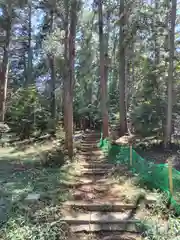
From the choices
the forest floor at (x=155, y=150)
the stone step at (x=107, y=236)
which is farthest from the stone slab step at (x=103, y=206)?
the forest floor at (x=155, y=150)

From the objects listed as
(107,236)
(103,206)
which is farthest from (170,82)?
(107,236)

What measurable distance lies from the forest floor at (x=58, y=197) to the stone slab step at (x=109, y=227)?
0.06m

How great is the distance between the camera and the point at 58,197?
187 inches

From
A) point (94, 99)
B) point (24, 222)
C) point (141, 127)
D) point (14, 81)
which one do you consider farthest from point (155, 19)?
point (14, 81)

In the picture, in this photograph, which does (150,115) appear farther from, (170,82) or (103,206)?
(103,206)

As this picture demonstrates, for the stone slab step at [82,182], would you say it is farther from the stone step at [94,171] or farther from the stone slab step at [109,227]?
the stone slab step at [109,227]

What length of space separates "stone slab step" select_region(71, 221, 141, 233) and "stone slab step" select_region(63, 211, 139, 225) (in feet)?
0.16

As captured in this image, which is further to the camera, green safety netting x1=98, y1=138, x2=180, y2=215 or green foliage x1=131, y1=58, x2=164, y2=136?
green foliage x1=131, y1=58, x2=164, y2=136

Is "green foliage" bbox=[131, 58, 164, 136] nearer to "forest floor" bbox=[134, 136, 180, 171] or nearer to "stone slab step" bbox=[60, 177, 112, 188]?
"forest floor" bbox=[134, 136, 180, 171]

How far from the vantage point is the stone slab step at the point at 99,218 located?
404 centimetres

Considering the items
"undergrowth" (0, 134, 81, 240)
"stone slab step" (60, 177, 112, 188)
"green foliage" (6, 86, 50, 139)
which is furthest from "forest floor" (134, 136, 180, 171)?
"green foliage" (6, 86, 50, 139)

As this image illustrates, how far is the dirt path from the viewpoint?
3783mm

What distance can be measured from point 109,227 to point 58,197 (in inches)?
50.5

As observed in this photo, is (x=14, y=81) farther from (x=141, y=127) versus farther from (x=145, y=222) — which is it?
(x=145, y=222)
